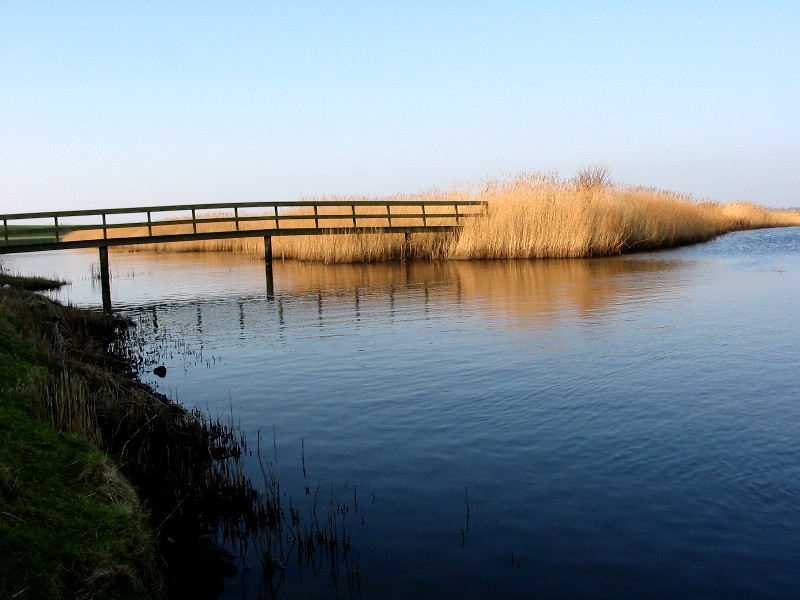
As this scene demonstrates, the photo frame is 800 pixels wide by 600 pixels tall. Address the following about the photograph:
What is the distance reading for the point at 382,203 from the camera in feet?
86.7

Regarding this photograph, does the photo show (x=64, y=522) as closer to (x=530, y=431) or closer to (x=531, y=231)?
(x=530, y=431)

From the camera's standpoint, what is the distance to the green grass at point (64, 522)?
11.7ft

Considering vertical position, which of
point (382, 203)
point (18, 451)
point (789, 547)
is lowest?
point (789, 547)

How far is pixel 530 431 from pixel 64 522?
3786 millimetres

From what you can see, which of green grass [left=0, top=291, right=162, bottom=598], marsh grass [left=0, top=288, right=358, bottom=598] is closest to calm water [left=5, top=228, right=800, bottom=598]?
marsh grass [left=0, top=288, right=358, bottom=598]

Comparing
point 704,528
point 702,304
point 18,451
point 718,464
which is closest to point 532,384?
point 718,464

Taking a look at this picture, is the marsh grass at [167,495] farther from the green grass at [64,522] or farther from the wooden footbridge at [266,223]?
the wooden footbridge at [266,223]

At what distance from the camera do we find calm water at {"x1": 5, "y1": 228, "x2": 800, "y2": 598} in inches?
166

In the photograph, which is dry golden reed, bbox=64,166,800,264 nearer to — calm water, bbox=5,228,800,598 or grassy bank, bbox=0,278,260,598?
calm water, bbox=5,228,800,598

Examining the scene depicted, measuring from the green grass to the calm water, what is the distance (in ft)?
2.06

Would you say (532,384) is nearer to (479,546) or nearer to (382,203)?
(479,546)

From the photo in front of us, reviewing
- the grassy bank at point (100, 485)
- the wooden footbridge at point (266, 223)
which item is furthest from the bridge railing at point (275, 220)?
the grassy bank at point (100, 485)

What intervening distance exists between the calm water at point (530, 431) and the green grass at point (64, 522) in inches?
24.7

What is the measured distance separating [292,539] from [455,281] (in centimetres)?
1533
